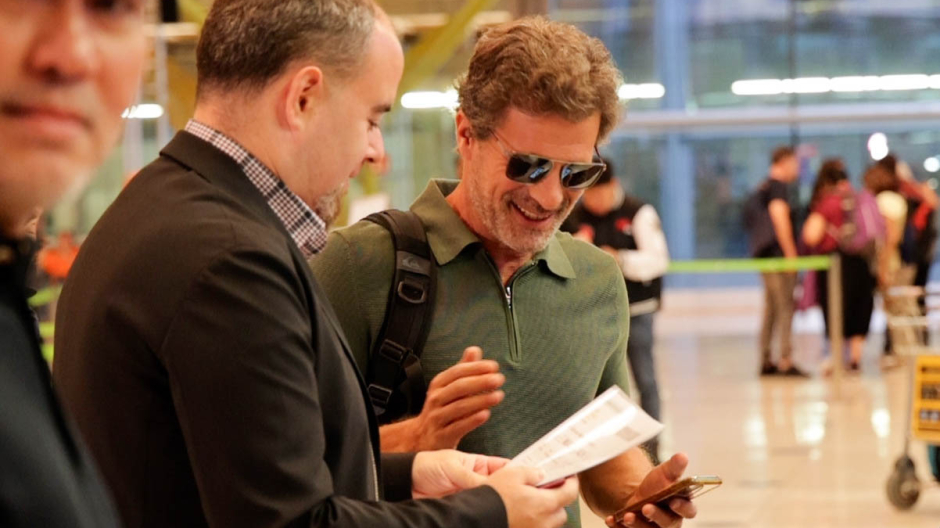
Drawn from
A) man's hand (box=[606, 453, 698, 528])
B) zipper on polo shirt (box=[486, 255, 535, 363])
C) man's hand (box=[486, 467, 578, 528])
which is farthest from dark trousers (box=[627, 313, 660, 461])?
man's hand (box=[486, 467, 578, 528])

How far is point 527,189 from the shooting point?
2.47 m

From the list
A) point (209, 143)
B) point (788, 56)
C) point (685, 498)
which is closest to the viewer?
point (209, 143)

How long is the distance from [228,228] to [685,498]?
1.03m

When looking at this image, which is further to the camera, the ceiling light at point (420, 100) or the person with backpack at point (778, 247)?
the ceiling light at point (420, 100)

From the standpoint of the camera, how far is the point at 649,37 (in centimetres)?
1944

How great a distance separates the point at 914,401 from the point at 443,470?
5.15 m

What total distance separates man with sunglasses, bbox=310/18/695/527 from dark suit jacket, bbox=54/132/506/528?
0.70 meters

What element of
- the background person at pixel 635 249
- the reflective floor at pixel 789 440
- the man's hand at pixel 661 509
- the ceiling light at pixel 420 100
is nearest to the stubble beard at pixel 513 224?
the man's hand at pixel 661 509

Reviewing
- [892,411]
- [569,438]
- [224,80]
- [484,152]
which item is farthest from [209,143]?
[892,411]

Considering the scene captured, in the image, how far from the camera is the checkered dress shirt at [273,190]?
169 centimetres

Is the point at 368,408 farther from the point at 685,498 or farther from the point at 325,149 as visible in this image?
the point at 685,498

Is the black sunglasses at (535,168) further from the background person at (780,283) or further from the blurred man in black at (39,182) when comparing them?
the background person at (780,283)

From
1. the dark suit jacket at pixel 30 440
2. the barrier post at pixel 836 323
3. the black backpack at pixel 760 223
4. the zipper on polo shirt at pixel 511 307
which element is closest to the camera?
the dark suit jacket at pixel 30 440

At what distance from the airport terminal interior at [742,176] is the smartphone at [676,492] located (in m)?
4.15
